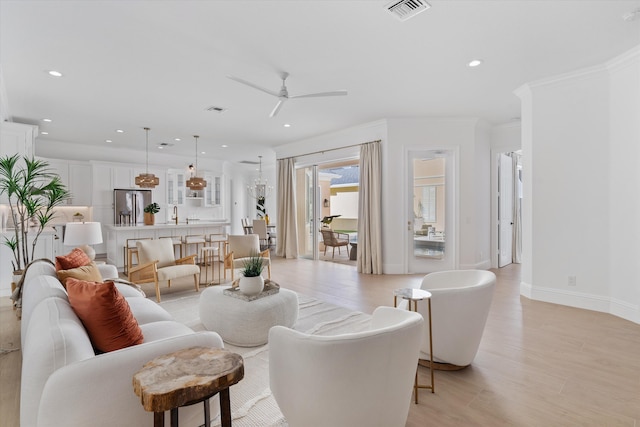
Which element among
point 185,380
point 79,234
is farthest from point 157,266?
point 185,380

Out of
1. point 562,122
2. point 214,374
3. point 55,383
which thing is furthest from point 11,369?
point 562,122

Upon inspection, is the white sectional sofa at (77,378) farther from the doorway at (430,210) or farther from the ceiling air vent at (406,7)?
the doorway at (430,210)

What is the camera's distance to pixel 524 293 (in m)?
4.77

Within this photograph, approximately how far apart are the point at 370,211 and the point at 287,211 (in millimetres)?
2790

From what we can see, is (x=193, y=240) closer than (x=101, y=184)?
Yes

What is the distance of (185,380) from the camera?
1.25m

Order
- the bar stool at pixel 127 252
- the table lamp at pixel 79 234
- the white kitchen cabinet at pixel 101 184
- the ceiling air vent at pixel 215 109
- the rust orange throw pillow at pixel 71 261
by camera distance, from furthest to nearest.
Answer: the white kitchen cabinet at pixel 101 184, the bar stool at pixel 127 252, the ceiling air vent at pixel 215 109, the table lamp at pixel 79 234, the rust orange throw pillow at pixel 71 261

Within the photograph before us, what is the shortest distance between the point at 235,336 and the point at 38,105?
17.3 feet

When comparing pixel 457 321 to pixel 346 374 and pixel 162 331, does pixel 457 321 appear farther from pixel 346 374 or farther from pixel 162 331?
pixel 162 331

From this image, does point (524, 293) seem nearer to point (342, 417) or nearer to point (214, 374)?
point (342, 417)

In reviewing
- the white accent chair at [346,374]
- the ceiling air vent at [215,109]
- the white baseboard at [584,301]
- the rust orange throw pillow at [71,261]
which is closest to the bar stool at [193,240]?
the ceiling air vent at [215,109]

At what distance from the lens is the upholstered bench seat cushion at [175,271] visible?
455cm

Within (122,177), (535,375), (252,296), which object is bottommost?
(535,375)

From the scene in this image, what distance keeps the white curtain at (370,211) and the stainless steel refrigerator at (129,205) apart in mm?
6270
